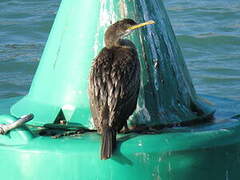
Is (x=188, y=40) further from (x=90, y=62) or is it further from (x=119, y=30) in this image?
(x=119, y=30)

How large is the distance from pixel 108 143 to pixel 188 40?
713 cm

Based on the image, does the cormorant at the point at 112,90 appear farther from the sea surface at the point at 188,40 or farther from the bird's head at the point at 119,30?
the sea surface at the point at 188,40

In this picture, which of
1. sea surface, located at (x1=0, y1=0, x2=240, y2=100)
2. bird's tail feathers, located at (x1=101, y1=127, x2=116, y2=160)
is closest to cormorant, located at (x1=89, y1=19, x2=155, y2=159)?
bird's tail feathers, located at (x1=101, y1=127, x2=116, y2=160)

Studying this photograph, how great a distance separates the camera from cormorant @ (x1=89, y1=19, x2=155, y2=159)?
3.92m

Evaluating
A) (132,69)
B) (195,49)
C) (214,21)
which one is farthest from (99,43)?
(214,21)

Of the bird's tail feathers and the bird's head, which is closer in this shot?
the bird's tail feathers

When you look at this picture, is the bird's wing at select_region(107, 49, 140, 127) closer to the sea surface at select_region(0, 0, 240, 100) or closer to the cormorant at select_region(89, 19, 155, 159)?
the cormorant at select_region(89, 19, 155, 159)

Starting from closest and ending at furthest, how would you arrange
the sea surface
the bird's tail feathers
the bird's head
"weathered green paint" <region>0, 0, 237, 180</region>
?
the bird's tail feathers
"weathered green paint" <region>0, 0, 237, 180</region>
the bird's head
the sea surface

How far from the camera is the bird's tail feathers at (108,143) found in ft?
12.6

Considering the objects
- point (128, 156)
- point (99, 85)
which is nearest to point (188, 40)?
point (99, 85)

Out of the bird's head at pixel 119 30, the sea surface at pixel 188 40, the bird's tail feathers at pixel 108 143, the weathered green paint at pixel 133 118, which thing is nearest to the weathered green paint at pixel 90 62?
the weathered green paint at pixel 133 118

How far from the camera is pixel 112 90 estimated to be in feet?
13.1

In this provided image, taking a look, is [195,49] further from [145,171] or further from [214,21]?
[145,171]

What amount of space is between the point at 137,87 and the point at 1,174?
0.86 metres
